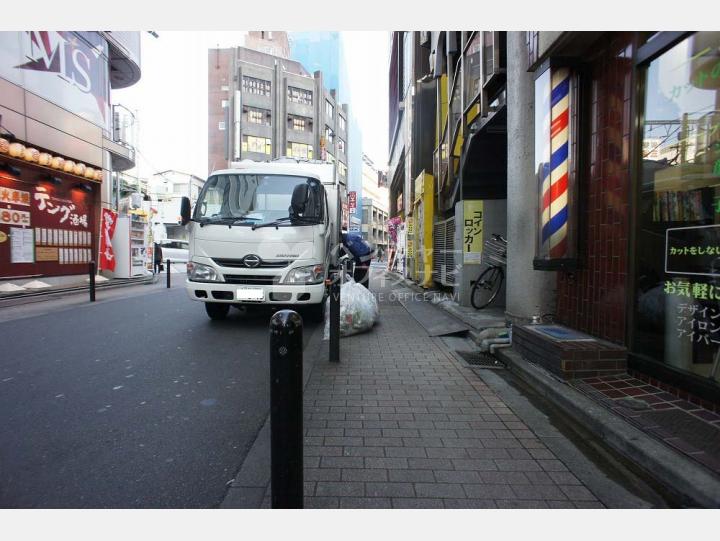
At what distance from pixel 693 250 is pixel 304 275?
15.7 ft

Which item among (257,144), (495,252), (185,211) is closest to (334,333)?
(185,211)

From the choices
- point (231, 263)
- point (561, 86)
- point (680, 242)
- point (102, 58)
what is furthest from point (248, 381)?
point (102, 58)

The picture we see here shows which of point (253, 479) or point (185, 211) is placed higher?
point (185, 211)

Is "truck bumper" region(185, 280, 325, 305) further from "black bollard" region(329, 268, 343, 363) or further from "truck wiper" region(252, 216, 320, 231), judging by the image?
"black bollard" region(329, 268, 343, 363)

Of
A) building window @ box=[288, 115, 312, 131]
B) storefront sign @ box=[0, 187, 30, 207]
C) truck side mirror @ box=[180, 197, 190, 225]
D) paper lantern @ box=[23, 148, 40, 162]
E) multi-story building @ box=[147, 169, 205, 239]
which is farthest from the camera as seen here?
building window @ box=[288, 115, 312, 131]

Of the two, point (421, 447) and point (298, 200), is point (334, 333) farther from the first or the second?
point (298, 200)

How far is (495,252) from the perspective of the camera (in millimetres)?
8211

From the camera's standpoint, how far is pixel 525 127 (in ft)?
18.0

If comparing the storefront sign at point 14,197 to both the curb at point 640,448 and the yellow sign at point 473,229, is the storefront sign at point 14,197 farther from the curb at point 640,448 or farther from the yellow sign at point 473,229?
the curb at point 640,448

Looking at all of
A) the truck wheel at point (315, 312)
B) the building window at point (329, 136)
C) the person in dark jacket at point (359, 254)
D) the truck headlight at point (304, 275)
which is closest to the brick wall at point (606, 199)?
the truck headlight at point (304, 275)

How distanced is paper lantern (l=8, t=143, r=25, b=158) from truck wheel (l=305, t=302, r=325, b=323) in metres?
10.2

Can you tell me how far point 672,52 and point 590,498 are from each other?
3.64 meters

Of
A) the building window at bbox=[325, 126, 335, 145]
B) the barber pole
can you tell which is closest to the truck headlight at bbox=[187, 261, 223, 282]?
the barber pole

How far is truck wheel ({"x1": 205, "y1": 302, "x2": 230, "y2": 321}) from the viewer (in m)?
7.48
